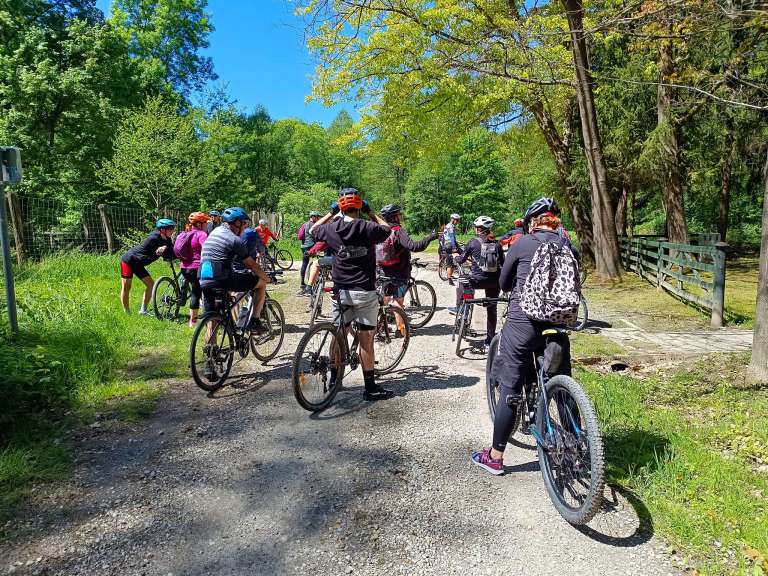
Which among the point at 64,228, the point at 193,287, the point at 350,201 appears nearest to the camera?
the point at 350,201

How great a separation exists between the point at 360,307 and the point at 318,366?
0.70 meters

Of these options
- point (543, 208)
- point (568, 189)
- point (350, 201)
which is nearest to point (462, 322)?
point (350, 201)

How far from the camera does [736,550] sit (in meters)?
2.60

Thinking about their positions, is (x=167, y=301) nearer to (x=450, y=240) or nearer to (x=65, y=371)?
(x=65, y=371)

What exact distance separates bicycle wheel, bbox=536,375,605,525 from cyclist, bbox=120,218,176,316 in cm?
710

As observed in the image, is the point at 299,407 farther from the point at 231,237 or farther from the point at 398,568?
the point at 398,568

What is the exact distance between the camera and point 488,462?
3.49 meters

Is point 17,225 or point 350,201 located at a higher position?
point 17,225

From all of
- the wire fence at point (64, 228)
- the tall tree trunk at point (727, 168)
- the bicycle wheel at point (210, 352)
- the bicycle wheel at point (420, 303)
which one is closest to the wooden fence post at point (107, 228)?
the wire fence at point (64, 228)

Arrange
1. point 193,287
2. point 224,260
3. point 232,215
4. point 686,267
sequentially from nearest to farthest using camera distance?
point 224,260, point 232,215, point 193,287, point 686,267

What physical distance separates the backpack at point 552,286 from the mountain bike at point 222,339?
3.47m

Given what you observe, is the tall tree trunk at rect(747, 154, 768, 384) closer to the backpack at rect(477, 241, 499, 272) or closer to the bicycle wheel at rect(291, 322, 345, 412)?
the backpack at rect(477, 241, 499, 272)

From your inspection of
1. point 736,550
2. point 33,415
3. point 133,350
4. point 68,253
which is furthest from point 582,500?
point 68,253

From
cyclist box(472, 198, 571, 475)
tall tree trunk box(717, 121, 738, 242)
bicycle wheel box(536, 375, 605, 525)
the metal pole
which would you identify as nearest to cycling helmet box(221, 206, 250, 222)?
the metal pole
